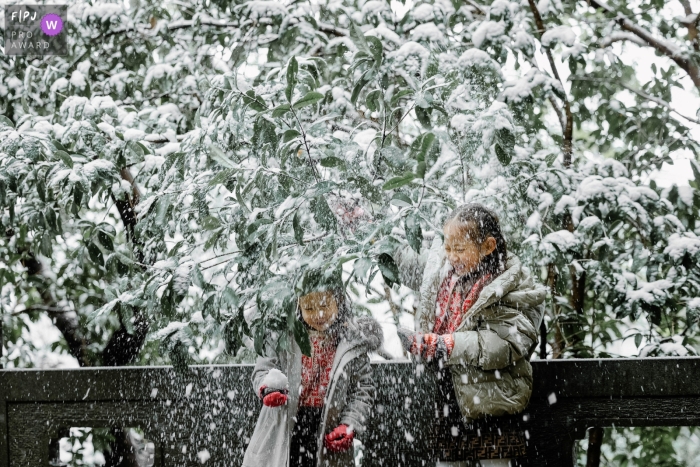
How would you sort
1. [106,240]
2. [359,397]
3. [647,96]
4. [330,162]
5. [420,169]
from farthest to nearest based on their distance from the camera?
[647,96] < [106,240] < [359,397] < [330,162] < [420,169]

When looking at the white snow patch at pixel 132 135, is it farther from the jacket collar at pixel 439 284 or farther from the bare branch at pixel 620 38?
the bare branch at pixel 620 38

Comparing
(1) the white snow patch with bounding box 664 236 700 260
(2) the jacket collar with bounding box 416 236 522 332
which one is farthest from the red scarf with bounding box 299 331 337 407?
(1) the white snow patch with bounding box 664 236 700 260

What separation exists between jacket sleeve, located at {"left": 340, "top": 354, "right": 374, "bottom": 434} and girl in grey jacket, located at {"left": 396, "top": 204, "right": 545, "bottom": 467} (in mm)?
228

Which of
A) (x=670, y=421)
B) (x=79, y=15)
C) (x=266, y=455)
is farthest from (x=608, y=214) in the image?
(x=79, y=15)

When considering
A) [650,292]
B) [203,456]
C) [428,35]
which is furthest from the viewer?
[650,292]

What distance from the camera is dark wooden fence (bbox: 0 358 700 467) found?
7.55 ft

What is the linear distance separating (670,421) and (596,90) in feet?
7.04

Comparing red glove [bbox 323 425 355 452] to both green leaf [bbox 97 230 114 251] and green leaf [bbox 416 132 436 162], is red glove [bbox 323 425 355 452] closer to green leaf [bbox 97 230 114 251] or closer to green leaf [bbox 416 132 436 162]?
green leaf [bbox 416 132 436 162]

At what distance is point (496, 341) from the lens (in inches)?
81.0

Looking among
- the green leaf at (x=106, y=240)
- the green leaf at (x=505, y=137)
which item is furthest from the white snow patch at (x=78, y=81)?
the green leaf at (x=505, y=137)

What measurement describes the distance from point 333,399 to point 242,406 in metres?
0.51

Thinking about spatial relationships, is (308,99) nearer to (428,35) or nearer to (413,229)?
(413,229)

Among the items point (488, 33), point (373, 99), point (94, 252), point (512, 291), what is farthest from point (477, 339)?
point (94, 252)

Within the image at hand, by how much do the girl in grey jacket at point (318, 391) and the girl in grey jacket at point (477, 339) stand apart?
25 cm
